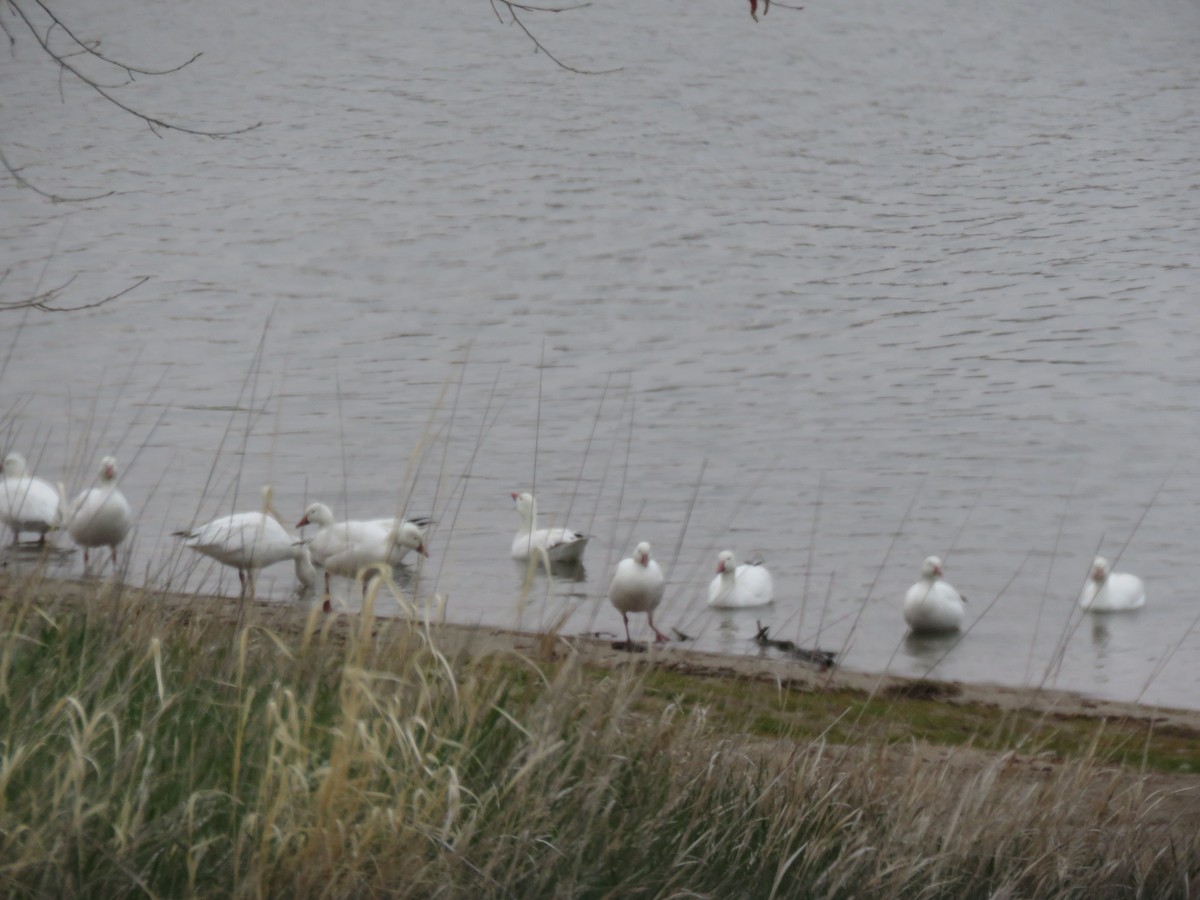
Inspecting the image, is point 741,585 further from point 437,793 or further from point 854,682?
point 437,793

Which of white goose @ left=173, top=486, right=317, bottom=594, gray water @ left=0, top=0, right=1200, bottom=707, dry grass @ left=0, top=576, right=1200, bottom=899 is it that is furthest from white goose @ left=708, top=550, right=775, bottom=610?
dry grass @ left=0, top=576, right=1200, bottom=899

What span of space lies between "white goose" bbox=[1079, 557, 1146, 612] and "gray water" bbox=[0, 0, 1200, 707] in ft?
0.38

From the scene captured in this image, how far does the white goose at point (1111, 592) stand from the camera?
10.6 metres

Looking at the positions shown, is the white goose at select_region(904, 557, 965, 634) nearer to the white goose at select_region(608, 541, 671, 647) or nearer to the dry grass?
the white goose at select_region(608, 541, 671, 647)

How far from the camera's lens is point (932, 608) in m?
10.6

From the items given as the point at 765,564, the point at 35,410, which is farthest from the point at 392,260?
the point at 765,564

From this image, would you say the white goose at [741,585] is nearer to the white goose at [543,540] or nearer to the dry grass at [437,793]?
the white goose at [543,540]

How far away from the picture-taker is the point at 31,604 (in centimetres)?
505

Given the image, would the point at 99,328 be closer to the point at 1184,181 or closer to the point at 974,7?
the point at 1184,181

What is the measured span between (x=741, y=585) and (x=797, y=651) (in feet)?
7.16

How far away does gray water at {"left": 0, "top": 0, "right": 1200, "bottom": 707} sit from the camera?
→ 1226cm

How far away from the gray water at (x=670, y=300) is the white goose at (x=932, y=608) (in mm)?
180

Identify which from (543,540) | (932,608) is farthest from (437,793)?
(543,540)

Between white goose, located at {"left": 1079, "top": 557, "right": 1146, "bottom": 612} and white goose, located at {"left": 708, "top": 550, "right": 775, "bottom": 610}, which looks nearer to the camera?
white goose, located at {"left": 1079, "top": 557, "right": 1146, "bottom": 612}
